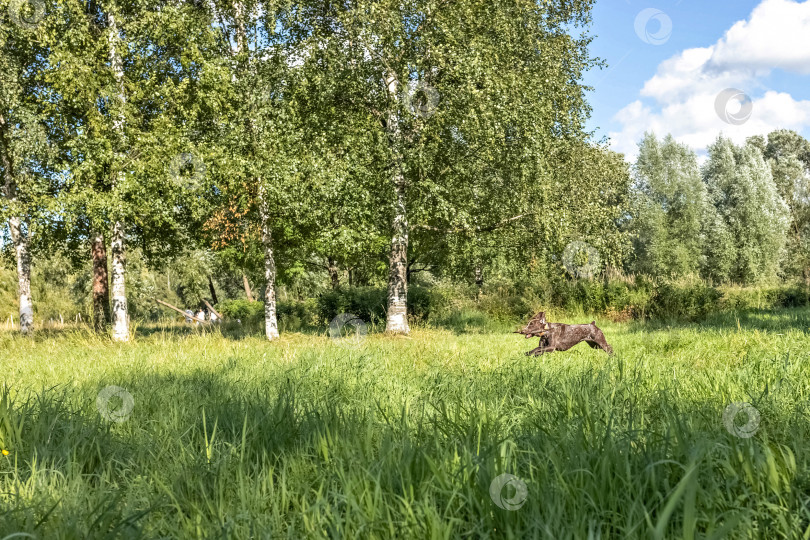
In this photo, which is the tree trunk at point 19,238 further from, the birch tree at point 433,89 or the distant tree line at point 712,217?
the distant tree line at point 712,217

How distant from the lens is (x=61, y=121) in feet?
55.2

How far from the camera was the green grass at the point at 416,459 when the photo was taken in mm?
2473

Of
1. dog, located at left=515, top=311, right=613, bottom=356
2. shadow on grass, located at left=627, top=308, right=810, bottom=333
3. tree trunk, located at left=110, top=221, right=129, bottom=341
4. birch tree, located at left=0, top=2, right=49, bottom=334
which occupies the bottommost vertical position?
shadow on grass, located at left=627, top=308, right=810, bottom=333

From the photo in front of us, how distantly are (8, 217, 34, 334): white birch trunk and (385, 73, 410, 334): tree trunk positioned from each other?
11.6m

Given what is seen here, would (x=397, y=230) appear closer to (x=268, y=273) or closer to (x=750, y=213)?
(x=268, y=273)

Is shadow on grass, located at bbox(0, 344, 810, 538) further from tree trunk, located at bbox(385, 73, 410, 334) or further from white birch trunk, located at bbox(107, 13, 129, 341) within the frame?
white birch trunk, located at bbox(107, 13, 129, 341)

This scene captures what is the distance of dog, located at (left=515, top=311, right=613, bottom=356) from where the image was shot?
846cm

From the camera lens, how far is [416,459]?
120 inches

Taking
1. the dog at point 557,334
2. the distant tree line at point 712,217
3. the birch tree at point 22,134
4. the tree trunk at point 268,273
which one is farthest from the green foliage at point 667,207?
the birch tree at point 22,134

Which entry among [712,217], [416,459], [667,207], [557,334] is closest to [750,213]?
[712,217]

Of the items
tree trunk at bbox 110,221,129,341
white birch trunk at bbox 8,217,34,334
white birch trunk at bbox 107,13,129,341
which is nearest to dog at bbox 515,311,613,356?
white birch trunk at bbox 107,13,129,341

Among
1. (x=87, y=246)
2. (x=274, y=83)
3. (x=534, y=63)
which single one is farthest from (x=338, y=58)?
(x=87, y=246)

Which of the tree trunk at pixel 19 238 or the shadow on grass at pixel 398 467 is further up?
the tree trunk at pixel 19 238

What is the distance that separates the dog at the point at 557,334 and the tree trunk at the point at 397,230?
725 centimetres
